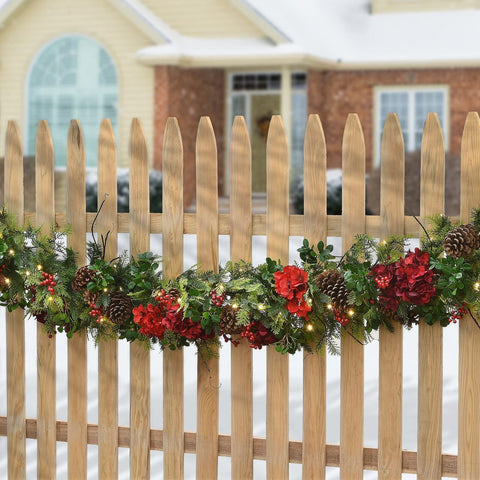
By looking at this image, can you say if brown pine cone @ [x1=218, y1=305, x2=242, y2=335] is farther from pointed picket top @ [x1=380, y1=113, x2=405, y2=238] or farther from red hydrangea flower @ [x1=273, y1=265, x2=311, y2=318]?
pointed picket top @ [x1=380, y1=113, x2=405, y2=238]

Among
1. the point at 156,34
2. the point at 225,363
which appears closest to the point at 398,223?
the point at 225,363

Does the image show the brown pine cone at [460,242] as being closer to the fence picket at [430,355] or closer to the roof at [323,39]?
the fence picket at [430,355]

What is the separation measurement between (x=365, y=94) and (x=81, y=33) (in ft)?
18.4

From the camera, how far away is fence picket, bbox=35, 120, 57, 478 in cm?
421

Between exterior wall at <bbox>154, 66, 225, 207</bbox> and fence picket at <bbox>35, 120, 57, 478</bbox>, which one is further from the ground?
exterior wall at <bbox>154, 66, 225, 207</bbox>

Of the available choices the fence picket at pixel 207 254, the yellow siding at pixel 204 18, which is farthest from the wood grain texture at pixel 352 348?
the yellow siding at pixel 204 18

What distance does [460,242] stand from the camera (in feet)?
11.5

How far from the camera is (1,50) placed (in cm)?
1584

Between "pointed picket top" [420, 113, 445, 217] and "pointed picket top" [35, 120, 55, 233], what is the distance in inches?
74.1

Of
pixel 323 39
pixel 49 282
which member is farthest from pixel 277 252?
pixel 323 39

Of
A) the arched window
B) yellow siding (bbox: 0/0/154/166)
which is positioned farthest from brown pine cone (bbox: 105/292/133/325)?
the arched window

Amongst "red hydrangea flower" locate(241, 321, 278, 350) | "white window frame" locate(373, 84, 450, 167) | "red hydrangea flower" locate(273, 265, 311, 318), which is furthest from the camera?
"white window frame" locate(373, 84, 450, 167)

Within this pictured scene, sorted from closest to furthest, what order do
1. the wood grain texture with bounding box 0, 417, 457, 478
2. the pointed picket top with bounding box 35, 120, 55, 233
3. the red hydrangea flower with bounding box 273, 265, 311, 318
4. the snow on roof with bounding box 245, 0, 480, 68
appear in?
the red hydrangea flower with bounding box 273, 265, 311, 318 < the wood grain texture with bounding box 0, 417, 457, 478 < the pointed picket top with bounding box 35, 120, 55, 233 < the snow on roof with bounding box 245, 0, 480, 68

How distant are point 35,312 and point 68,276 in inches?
11.2
